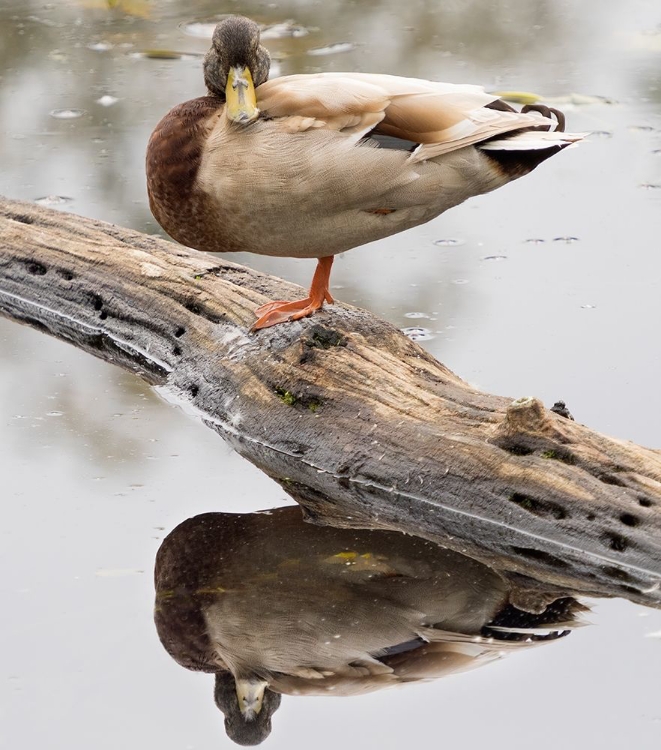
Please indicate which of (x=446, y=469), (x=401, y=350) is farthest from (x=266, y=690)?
(x=401, y=350)

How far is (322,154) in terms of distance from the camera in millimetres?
2996

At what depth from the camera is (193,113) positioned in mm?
3184

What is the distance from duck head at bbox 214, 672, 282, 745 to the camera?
2.35 metres

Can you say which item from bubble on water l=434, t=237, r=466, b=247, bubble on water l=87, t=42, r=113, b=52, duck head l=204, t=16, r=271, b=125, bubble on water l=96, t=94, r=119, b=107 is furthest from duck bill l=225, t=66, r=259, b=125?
bubble on water l=87, t=42, r=113, b=52

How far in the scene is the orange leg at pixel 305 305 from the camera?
3.52 metres

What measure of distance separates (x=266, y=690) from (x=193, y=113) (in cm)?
147

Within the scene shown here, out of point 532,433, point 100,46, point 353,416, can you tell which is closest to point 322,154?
point 353,416

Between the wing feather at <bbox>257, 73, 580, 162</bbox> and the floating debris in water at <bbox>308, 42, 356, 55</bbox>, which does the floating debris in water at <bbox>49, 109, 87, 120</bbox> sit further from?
the wing feather at <bbox>257, 73, 580, 162</bbox>

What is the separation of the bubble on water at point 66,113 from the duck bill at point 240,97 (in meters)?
3.01

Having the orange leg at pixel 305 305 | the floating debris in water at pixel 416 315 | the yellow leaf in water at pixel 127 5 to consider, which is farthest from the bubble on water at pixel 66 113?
the orange leg at pixel 305 305

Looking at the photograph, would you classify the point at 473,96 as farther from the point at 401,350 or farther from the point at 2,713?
the point at 2,713

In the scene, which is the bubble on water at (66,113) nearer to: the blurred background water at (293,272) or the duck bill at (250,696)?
the blurred background water at (293,272)

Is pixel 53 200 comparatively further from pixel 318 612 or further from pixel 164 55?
pixel 318 612

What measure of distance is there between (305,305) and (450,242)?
133cm
